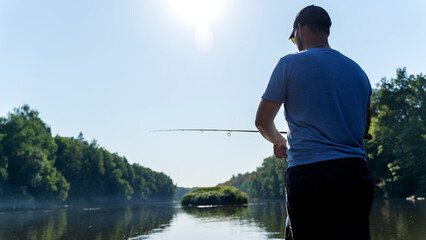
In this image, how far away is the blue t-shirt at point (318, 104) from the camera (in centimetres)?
205

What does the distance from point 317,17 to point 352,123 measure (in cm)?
69

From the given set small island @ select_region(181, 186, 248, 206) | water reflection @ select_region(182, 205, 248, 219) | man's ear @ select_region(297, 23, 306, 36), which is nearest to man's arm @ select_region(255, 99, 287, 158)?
man's ear @ select_region(297, 23, 306, 36)

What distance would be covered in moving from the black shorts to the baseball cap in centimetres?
87

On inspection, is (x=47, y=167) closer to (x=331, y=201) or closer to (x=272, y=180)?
(x=272, y=180)

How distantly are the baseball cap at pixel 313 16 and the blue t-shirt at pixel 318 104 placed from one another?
0.76 feet

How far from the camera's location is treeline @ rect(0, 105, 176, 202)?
57500 mm

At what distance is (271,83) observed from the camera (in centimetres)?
215

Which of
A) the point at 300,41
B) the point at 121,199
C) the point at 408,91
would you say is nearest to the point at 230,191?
the point at 408,91

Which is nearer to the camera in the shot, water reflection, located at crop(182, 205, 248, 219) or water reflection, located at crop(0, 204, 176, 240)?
water reflection, located at crop(0, 204, 176, 240)

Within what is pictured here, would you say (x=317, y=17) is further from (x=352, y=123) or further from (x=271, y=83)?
(x=352, y=123)

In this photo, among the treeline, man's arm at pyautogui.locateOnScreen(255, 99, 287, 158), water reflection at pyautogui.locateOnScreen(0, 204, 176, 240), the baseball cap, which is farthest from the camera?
the treeline

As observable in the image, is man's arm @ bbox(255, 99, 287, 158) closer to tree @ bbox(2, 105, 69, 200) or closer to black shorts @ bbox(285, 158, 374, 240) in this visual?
black shorts @ bbox(285, 158, 374, 240)

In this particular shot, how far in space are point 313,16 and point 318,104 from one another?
1.94ft

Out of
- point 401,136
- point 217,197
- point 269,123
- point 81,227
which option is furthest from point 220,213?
point 401,136
